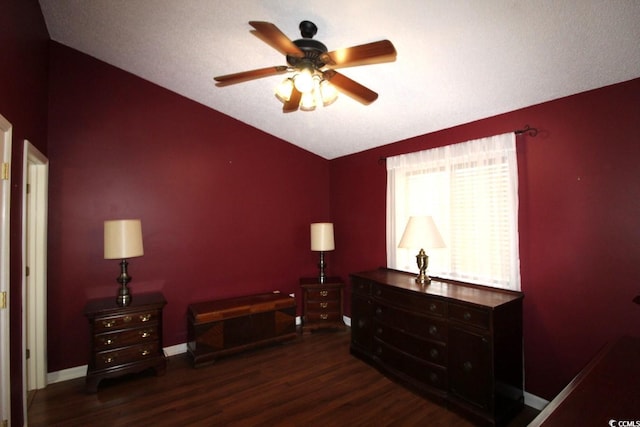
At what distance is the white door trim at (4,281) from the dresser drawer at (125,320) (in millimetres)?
823

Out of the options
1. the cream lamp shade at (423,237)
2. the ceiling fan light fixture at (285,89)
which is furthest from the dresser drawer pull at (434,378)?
the ceiling fan light fixture at (285,89)

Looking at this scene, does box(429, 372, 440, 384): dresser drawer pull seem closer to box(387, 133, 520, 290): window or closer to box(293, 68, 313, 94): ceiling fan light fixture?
box(387, 133, 520, 290): window

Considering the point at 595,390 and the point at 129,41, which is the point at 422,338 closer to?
the point at 595,390

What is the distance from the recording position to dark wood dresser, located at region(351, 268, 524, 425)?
206 centimetres

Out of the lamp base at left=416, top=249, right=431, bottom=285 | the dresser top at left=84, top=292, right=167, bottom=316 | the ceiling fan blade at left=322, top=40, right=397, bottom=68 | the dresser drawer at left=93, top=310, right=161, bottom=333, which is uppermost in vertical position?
the ceiling fan blade at left=322, top=40, right=397, bottom=68

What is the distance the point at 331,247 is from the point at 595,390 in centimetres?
291

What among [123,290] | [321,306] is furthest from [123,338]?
[321,306]

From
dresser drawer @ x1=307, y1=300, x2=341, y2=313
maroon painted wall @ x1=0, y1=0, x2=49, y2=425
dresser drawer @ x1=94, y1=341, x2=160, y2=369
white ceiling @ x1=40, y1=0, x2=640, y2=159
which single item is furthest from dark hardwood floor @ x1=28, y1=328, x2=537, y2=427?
white ceiling @ x1=40, y1=0, x2=640, y2=159

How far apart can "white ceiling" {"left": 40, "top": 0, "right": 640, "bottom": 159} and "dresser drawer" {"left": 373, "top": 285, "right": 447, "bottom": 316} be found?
172 centimetres

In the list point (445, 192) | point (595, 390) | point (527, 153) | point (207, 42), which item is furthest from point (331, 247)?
point (595, 390)

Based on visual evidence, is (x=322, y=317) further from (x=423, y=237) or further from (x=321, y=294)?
(x=423, y=237)

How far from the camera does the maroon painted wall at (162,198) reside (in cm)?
277

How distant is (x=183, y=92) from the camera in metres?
3.28

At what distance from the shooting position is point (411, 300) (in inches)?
101
